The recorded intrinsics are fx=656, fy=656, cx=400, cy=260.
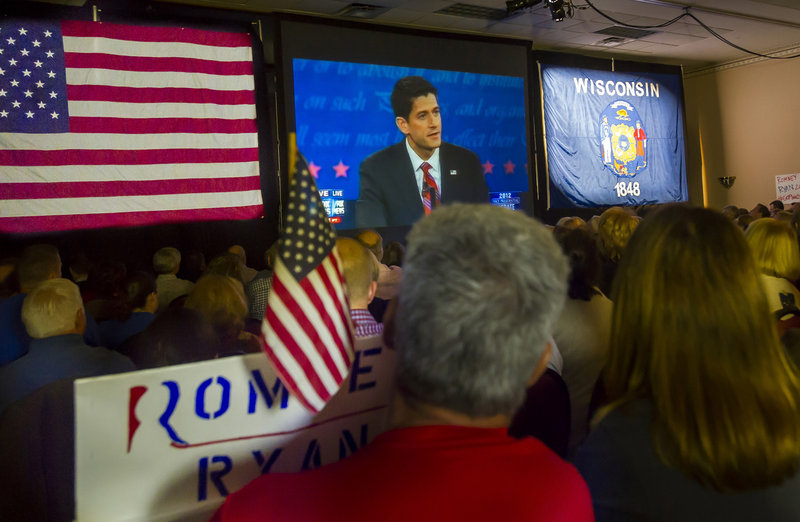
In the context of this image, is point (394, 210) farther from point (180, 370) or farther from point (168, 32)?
point (180, 370)

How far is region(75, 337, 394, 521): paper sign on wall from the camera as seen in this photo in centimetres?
99

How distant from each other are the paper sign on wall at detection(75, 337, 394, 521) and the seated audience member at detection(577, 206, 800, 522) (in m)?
0.47

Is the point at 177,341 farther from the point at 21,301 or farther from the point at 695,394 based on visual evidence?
the point at 21,301

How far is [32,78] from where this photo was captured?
539 cm

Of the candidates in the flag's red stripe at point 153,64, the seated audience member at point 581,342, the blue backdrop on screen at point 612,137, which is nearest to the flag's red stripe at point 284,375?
the seated audience member at point 581,342

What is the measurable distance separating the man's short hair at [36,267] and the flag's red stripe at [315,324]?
2581 mm

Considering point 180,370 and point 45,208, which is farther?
point 45,208

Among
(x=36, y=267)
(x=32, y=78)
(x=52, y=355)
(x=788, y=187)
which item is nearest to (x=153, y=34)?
(x=32, y=78)

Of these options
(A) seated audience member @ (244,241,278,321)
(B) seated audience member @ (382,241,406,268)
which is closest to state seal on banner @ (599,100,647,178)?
(B) seated audience member @ (382,241,406,268)

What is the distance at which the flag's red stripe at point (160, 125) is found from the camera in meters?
5.58

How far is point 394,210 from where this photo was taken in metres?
7.40

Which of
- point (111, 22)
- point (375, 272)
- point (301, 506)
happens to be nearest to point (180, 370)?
point (301, 506)

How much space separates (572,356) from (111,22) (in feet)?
17.6

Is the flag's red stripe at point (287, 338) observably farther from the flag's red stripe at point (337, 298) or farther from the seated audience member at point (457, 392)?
the seated audience member at point (457, 392)
